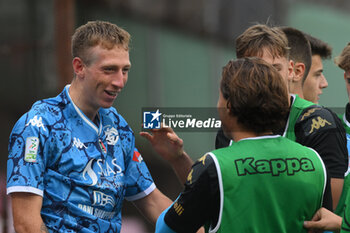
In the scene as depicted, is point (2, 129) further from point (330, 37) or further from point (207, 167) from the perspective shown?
point (207, 167)

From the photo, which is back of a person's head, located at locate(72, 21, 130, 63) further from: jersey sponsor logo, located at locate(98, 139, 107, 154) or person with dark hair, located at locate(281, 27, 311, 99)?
person with dark hair, located at locate(281, 27, 311, 99)

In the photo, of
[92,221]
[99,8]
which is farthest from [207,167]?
[99,8]

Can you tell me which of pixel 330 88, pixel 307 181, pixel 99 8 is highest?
pixel 307 181

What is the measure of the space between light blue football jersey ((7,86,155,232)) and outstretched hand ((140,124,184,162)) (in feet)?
0.61

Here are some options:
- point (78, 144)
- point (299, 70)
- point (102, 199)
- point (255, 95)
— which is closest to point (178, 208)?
point (255, 95)

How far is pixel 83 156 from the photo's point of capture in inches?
121

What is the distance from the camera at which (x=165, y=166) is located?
8531 millimetres

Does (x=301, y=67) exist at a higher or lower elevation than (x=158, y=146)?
higher

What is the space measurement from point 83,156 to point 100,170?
0.39 feet

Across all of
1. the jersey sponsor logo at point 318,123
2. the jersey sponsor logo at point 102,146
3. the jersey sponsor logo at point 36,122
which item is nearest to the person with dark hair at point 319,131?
the jersey sponsor logo at point 318,123

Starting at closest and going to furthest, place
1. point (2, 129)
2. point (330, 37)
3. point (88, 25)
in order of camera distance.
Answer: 1. point (88, 25)
2. point (2, 129)
3. point (330, 37)

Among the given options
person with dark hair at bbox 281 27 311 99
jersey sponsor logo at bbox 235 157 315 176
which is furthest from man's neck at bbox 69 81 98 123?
person with dark hair at bbox 281 27 311 99

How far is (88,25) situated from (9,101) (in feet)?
17.8

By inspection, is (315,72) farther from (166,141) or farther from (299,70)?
(166,141)
